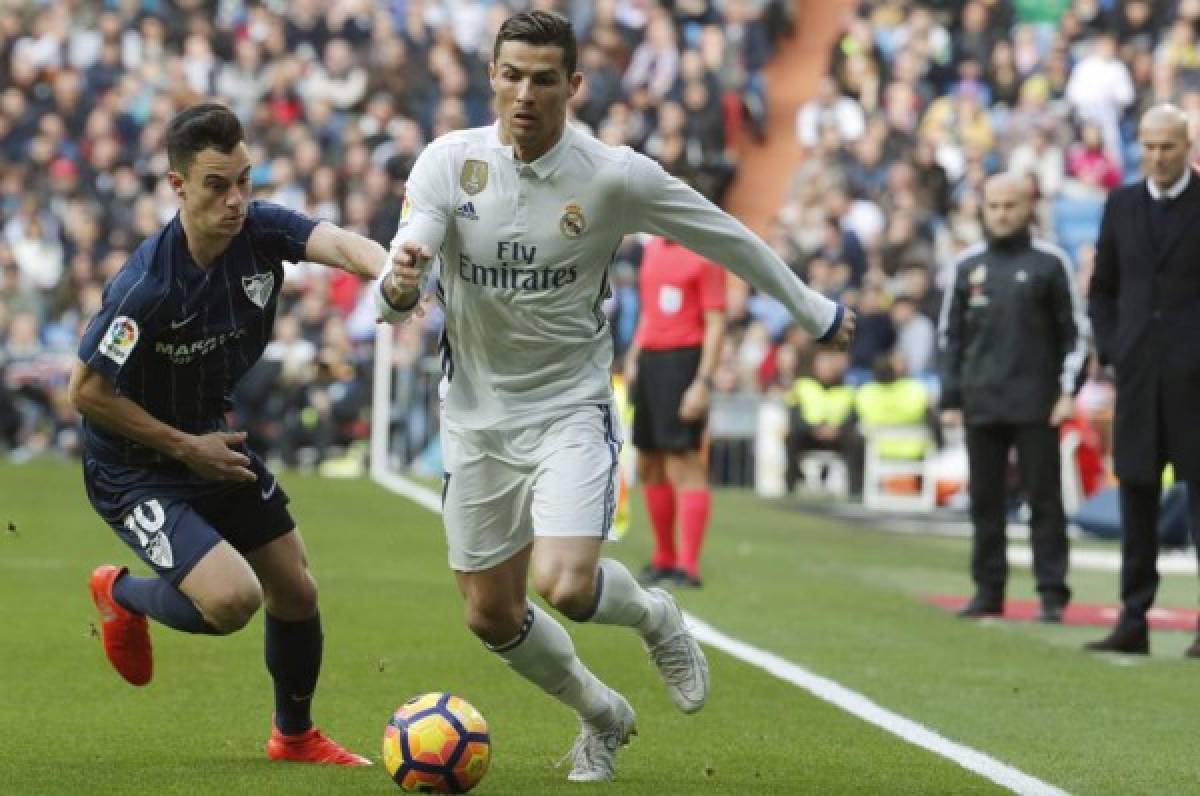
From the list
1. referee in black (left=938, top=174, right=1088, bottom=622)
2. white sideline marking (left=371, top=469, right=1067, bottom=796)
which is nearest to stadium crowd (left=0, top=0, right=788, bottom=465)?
referee in black (left=938, top=174, right=1088, bottom=622)

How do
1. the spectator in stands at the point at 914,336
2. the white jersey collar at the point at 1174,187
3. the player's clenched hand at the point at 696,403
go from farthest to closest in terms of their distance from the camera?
the spectator in stands at the point at 914,336
the player's clenched hand at the point at 696,403
the white jersey collar at the point at 1174,187

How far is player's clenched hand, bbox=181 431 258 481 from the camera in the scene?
777cm

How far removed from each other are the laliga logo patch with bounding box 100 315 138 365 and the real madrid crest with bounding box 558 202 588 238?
1.36 meters

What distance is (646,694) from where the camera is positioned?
9805 millimetres

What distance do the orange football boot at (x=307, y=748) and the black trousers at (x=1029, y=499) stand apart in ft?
19.8

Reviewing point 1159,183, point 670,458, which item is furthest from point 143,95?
point 1159,183

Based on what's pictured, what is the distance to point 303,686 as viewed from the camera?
320 inches

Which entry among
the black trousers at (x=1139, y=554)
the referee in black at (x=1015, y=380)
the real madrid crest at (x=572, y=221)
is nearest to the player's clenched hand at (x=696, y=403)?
the referee in black at (x=1015, y=380)

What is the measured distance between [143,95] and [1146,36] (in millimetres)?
11809

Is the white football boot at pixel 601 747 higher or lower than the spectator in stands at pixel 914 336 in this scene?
lower

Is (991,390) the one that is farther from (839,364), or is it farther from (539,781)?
(839,364)

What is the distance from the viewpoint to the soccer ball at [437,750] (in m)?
7.27

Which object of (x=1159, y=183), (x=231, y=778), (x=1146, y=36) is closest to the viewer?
(x=231, y=778)

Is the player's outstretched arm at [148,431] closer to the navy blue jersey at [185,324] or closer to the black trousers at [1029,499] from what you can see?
the navy blue jersey at [185,324]
